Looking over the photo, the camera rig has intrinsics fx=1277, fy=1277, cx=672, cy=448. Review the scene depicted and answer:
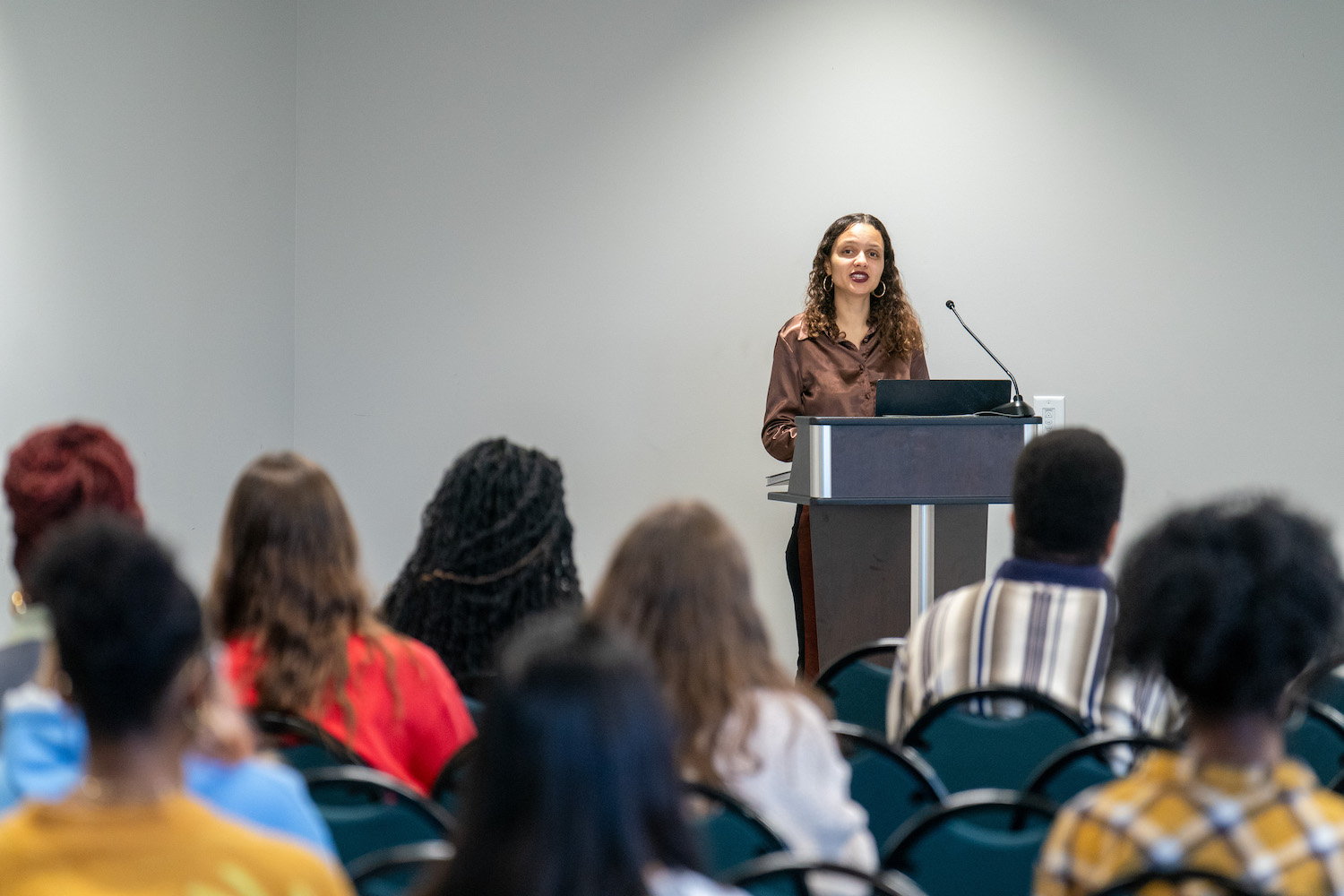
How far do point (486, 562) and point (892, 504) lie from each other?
1.85m

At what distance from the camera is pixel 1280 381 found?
16.4ft

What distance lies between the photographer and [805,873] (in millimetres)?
1269

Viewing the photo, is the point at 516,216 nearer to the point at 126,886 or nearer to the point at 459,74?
the point at 459,74

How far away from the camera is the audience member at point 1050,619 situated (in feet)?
7.12

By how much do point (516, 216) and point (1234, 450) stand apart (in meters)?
3.10

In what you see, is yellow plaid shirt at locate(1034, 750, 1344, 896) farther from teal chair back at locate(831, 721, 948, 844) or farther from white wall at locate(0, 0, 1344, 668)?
white wall at locate(0, 0, 1344, 668)

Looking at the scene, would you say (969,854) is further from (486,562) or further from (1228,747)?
(486,562)

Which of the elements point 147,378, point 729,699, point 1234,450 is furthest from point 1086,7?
point 729,699

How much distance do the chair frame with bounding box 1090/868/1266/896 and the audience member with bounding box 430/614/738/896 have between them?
1.63 ft

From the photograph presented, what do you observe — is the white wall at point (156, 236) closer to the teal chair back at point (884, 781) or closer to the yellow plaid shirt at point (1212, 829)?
the teal chair back at point (884, 781)

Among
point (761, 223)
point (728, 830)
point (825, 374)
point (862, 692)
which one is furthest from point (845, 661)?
point (761, 223)

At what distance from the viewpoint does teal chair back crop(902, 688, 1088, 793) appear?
192 centimetres

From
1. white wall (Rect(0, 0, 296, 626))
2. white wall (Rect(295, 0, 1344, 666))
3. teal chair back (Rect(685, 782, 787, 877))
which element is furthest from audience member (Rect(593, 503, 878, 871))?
white wall (Rect(295, 0, 1344, 666))

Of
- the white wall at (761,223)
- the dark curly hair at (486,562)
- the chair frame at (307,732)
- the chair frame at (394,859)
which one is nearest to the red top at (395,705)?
the chair frame at (307,732)
